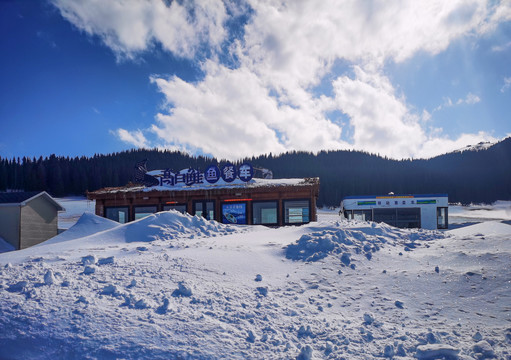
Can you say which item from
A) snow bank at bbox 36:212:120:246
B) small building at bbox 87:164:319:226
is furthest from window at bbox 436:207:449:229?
snow bank at bbox 36:212:120:246

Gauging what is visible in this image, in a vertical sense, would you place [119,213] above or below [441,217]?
above

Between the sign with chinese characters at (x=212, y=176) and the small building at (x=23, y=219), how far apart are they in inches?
355

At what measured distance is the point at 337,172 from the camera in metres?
107

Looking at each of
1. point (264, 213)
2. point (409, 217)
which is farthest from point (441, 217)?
point (264, 213)

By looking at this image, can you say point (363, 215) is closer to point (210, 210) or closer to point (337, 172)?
point (210, 210)

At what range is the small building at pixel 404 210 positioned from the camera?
25.7 m

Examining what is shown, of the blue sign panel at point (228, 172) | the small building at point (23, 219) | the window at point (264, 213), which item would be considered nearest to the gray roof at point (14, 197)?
the small building at point (23, 219)

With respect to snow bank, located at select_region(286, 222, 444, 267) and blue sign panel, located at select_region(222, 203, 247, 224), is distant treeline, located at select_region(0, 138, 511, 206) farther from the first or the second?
snow bank, located at select_region(286, 222, 444, 267)

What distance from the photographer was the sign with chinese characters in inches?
922

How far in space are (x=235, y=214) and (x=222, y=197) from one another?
67.7 inches

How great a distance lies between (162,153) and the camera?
12262cm

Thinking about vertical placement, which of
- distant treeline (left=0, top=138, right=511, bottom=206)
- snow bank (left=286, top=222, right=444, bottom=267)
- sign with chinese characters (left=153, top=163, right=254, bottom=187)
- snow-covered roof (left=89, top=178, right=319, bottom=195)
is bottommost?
snow bank (left=286, top=222, right=444, bottom=267)

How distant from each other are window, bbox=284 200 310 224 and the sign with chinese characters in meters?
3.93

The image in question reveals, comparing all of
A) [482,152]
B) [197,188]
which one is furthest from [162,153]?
[482,152]
